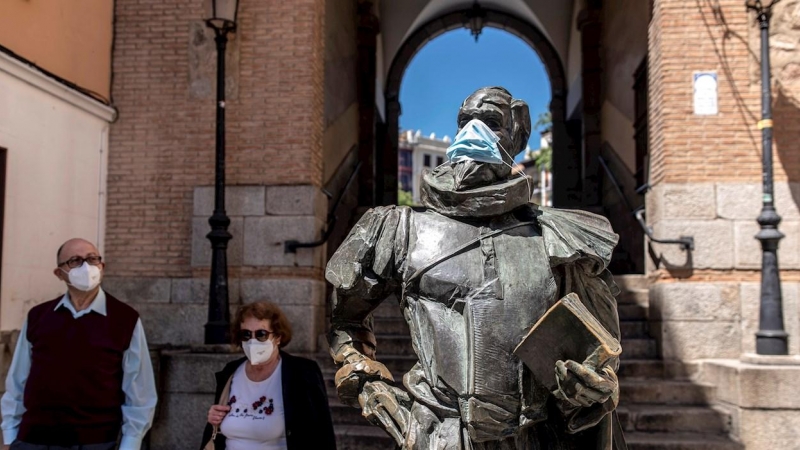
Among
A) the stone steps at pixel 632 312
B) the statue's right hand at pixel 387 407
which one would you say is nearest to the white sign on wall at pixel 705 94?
the stone steps at pixel 632 312

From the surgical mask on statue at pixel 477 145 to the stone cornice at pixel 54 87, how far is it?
5404 mm

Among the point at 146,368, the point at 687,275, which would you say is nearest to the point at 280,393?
the point at 146,368

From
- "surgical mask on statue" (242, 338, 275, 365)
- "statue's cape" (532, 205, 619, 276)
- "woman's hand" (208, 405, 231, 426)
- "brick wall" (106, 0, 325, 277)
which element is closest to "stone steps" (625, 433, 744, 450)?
"surgical mask on statue" (242, 338, 275, 365)

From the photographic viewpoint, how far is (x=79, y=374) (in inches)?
135

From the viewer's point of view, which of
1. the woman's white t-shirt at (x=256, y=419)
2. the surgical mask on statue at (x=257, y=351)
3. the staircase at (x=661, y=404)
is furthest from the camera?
the staircase at (x=661, y=404)

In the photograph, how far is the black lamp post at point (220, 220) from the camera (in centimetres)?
680

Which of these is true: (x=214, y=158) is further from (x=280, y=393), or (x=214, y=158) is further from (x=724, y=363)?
(x=724, y=363)

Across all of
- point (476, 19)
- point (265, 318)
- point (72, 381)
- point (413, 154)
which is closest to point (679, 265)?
point (265, 318)

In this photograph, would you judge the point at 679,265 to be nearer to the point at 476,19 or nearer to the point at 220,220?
the point at 220,220

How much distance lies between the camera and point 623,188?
10.6 metres

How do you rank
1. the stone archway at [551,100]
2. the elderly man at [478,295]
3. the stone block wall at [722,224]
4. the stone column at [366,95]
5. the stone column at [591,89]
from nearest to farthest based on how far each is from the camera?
the elderly man at [478,295] → the stone block wall at [722,224] → the stone column at [591,89] → the stone column at [366,95] → the stone archway at [551,100]

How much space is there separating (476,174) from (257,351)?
192 centimetres

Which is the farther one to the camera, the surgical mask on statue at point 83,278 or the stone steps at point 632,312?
the stone steps at point 632,312

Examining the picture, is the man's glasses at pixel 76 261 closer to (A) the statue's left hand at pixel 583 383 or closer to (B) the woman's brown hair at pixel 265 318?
(B) the woman's brown hair at pixel 265 318
